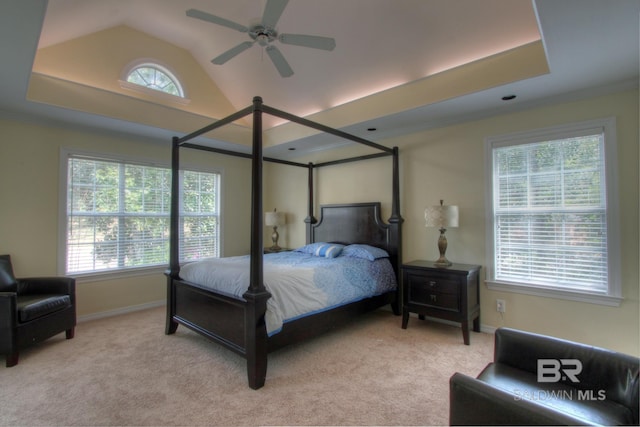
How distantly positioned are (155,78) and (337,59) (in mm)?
2478

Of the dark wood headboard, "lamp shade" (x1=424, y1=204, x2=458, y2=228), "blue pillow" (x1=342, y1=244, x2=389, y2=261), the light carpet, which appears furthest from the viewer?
the dark wood headboard

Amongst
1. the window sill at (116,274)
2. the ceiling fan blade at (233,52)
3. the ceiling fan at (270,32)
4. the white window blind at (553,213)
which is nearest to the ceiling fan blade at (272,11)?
the ceiling fan at (270,32)

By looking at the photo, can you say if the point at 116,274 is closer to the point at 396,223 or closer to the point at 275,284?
the point at 275,284

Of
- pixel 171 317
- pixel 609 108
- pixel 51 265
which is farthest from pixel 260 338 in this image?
pixel 609 108

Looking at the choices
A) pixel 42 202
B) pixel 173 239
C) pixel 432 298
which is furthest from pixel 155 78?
pixel 432 298

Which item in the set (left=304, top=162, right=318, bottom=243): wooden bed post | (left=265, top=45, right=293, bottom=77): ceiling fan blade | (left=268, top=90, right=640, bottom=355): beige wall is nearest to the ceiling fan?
(left=265, top=45, right=293, bottom=77): ceiling fan blade

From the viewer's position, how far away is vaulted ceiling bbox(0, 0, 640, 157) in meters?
2.16

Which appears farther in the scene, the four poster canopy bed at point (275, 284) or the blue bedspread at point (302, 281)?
the blue bedspread at point (302, 281)

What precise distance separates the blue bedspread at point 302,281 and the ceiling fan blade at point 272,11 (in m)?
2.00

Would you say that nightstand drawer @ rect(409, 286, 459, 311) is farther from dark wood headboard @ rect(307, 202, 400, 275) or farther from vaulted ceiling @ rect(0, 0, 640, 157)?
vaulted ceiling @ rect(0, 0, 640, 157)

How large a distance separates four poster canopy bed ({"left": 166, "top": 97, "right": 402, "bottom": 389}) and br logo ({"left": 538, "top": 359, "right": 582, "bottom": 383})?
174 cm

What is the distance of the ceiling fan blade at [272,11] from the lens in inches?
79.0

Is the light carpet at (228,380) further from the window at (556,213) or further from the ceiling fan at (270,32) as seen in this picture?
the ceiling fan at (270,32)

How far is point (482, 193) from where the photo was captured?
11.3 ft
